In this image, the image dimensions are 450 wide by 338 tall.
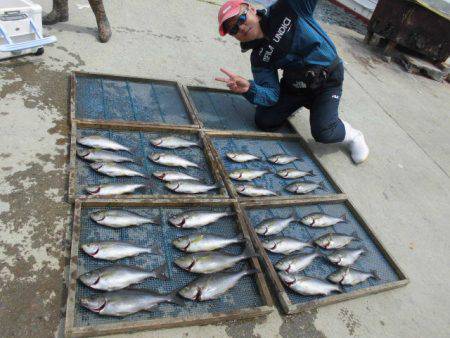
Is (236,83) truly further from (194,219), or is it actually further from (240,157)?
(194,219)

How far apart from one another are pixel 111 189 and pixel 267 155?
181 centimetres

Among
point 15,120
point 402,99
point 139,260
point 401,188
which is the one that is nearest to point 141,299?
point 139,260

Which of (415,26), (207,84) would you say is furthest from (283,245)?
(415,26)

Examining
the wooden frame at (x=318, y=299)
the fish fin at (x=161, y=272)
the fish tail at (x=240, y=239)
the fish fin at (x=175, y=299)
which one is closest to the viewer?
the fish fin at (x=175, y=299)

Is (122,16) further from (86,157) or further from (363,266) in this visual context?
(363,266)

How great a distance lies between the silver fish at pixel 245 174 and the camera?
11.2ft

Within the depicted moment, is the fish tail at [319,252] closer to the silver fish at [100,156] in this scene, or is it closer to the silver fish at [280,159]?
the silver fish at [280,159]

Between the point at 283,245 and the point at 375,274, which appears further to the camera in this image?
the point at 375,274

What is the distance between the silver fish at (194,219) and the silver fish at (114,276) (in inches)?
17.9

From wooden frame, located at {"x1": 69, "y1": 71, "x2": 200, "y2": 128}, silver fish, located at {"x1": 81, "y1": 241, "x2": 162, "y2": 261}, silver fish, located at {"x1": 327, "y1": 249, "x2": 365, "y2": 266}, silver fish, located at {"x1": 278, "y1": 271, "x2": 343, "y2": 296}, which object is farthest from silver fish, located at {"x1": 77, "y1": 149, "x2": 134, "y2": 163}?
silver fish, located at {"x1": 327, "y1": 249, "x2": 365, "y2": 266}

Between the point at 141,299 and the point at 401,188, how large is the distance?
3.44 metres

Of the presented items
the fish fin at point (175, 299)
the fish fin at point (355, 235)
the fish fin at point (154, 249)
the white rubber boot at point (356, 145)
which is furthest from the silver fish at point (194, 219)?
the white rubber boot at point (356, 145)

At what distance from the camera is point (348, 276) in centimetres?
286

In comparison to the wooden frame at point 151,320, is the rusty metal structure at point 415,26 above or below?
above
